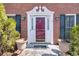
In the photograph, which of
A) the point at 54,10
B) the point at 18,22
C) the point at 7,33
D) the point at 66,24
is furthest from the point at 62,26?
the point at 7,33

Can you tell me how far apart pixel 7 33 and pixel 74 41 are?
3.77 feet

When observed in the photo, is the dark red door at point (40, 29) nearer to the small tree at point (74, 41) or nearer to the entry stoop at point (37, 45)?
the entry stoop at point (37, 45)

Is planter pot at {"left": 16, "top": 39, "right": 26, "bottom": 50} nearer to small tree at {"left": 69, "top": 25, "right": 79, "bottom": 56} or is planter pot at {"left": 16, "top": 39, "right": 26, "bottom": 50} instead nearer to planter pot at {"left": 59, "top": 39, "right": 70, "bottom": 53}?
planter pot at {"left": 59, "top": 39, "right": 70, "bottom": 53}

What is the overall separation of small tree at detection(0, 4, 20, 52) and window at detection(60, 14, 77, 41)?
0.79m

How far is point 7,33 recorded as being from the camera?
540 centimetres

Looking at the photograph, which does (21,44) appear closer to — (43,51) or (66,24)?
(43,51)

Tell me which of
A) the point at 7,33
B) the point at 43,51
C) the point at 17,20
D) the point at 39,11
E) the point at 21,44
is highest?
the point at 39,11

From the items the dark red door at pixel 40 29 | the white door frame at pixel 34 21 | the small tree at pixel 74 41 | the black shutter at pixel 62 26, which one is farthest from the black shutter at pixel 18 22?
the small tree at pixel 74 41

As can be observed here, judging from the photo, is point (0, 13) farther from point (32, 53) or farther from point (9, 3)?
point (32, 53)

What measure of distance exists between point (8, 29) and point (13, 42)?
0.24 m

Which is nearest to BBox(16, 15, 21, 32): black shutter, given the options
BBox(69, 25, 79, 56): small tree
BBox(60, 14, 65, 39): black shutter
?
BBox(60, 14, 65, 39): black shutter

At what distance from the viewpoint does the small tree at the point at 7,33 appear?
5344 mm

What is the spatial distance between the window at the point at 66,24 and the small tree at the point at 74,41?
0.12 metres

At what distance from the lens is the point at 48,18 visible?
221 inches
